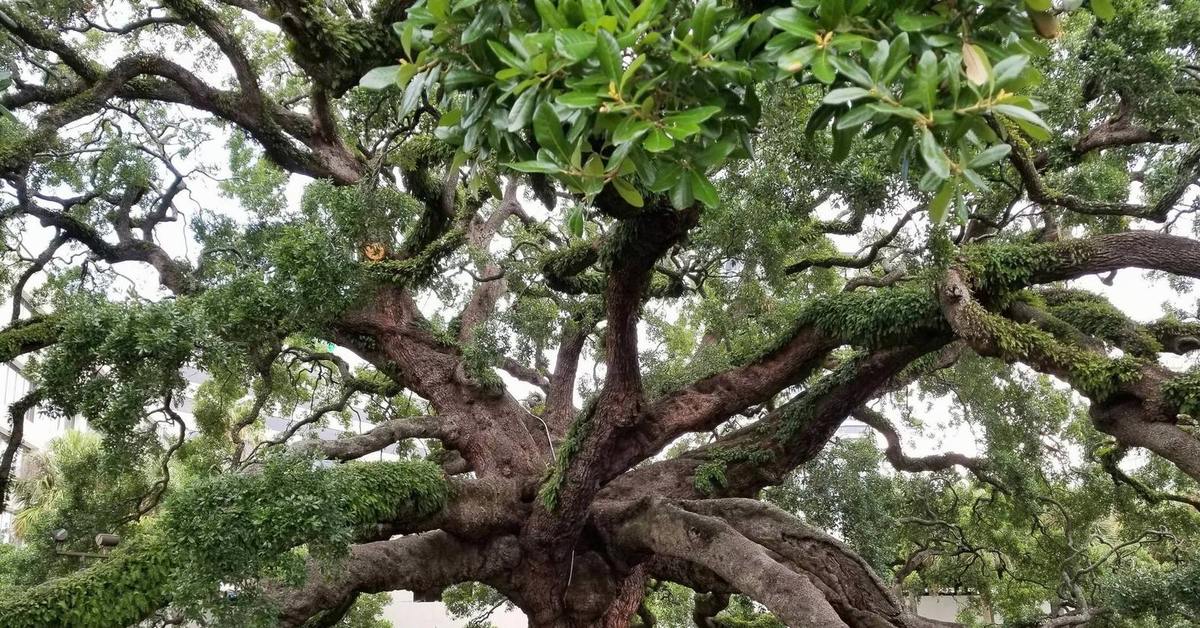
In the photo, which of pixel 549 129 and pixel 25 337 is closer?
pixel 549 129

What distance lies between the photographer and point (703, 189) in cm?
131

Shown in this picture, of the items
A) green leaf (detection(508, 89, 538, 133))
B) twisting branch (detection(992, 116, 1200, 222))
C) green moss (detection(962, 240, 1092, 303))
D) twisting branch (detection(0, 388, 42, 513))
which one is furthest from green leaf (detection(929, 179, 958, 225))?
twisting branch (detection(0, 388, 42, 513))

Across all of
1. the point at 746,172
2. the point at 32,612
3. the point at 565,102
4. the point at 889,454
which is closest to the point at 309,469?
the point at 32,612

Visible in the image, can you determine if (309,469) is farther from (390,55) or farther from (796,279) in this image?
(796,279)

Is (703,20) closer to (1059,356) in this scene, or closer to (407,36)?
(407,36)

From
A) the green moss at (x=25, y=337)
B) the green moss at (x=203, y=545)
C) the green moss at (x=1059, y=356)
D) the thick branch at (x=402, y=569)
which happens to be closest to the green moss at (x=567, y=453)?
the thick branch at (x=402, y=569)

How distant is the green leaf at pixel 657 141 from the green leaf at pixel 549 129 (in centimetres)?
15

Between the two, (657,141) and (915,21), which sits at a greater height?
(915,21)

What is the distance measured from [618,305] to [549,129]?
332 centimetres

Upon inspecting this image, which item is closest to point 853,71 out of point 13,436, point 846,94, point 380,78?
point 846,94

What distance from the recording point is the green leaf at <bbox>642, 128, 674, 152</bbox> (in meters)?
1.17

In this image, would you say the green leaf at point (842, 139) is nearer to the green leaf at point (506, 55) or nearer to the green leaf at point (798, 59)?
the green leaf at point (798, 59)

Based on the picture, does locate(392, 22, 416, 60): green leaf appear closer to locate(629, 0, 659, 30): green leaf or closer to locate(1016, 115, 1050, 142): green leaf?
locate(629, 0, 659, 30): green leaf

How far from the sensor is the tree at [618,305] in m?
1.33
